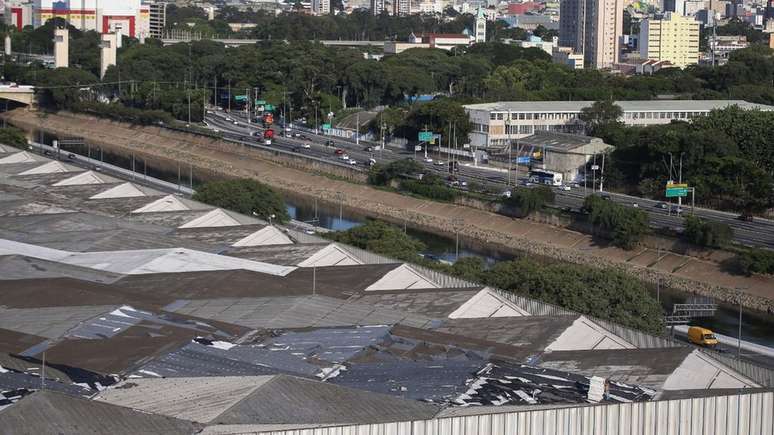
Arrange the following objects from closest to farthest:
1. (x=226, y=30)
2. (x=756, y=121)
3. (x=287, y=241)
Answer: (x=287, y=241), (x=756, y=121), (x=226, y=30)

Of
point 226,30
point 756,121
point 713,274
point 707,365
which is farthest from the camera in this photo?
point 226,30

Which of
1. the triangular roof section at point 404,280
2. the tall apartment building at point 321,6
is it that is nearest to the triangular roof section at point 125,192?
the triangular roof section at point 404,280

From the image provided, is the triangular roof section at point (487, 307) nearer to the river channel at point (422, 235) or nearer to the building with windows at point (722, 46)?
the river channel at point (422, 235)

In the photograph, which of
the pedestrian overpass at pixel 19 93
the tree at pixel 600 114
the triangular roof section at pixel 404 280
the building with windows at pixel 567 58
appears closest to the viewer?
the triangular roof section at pixel 404 280

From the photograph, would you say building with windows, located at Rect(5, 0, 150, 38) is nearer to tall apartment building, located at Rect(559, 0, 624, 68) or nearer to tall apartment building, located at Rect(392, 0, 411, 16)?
tall apartment building, located at Rect(559, 0, 624, 68)

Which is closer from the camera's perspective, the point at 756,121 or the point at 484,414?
the point at 484,414

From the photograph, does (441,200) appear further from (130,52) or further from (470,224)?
(130,52)

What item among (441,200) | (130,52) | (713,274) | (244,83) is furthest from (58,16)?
(713,274)
